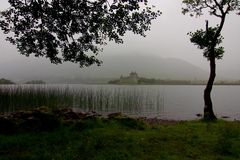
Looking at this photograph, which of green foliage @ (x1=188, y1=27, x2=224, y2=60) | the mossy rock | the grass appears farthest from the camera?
green foliage @ (x1=188, y1=27, x2=224, y2=60)

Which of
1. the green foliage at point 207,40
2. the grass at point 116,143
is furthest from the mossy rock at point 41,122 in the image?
the green foliage at point 207,40

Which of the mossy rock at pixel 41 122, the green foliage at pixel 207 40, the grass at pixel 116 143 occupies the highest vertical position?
the green foliage at pixel 207 40

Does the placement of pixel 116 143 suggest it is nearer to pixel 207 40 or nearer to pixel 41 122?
pixel 41 122

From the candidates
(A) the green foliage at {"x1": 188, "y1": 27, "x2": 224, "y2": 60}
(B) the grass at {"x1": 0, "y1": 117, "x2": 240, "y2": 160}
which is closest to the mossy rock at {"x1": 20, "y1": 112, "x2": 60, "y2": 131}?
(B) the grass at {"x1": 0, "y1": 117, "x2": 240, "y2": 160}

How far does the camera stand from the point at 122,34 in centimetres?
931

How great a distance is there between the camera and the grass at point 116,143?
7004mm

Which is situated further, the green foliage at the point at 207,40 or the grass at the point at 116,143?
→ the green foliage at the point at 207,40

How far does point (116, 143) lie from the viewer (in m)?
8.09

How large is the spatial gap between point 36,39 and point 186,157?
632 centimetres

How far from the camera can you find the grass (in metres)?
7.00

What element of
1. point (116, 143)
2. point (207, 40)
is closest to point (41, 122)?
point (116, 143)

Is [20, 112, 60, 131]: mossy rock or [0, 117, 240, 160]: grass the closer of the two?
[0, 117, 240, 160]: grass

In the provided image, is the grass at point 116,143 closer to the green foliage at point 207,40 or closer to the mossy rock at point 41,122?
the mossy rock at point 41,122

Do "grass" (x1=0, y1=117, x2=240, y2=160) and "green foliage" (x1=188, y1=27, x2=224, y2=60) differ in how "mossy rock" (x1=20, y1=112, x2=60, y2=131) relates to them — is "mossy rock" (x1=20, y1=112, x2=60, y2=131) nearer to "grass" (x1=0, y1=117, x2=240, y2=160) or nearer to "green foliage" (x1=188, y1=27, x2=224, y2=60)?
"grass" (x1=0, y1=117, x2=240, y2=160)
